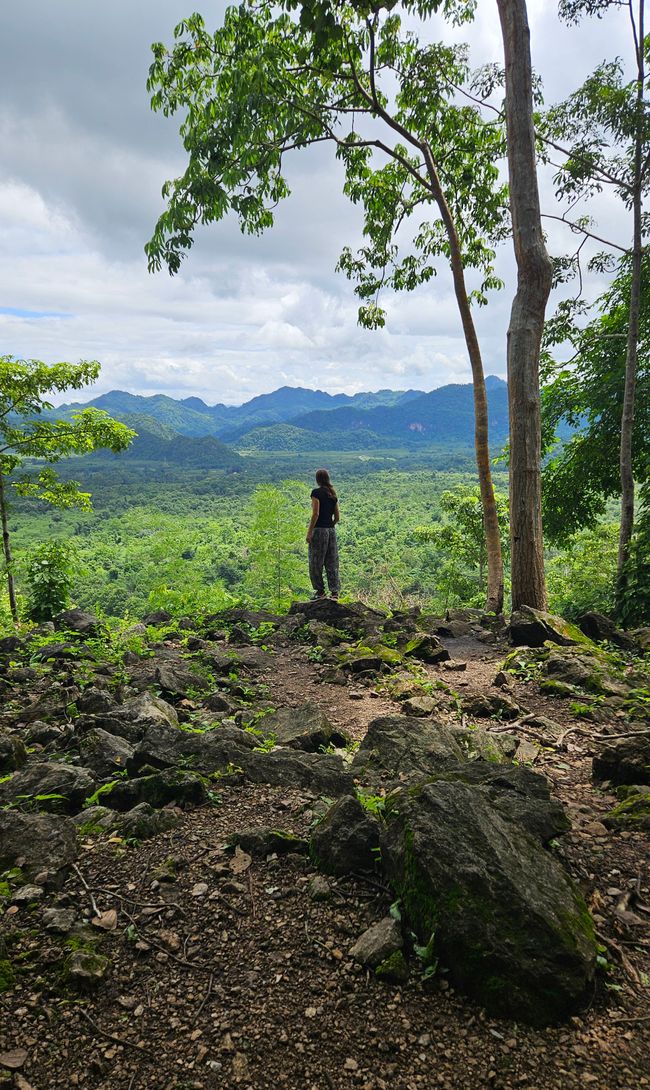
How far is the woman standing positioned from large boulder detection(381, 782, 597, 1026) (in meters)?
6.88

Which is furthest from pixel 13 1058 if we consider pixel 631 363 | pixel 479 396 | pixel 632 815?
pixel 631 363

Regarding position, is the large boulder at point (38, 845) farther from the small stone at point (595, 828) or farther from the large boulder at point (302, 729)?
the small stone at point (595, 828)

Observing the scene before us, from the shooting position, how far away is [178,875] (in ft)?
9.51

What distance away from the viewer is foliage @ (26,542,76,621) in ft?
35.5

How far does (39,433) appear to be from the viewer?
1328 cm

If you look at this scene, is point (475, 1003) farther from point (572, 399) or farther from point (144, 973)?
point (572, 399)

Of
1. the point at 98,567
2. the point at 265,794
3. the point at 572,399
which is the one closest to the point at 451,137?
the point at 572,399

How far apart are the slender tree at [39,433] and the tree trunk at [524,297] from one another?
8.93 m

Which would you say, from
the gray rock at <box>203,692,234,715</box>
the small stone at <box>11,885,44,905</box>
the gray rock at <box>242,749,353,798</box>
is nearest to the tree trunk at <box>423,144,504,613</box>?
the gray rock at <box>203,692,234,715</box>

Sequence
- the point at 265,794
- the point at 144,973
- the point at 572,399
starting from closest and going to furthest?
the point at 144,973 < the point at 265,794 < the point at 572,399

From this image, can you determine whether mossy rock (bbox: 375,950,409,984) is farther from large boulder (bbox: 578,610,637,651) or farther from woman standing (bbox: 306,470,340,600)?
woman standing (bbox: 306,470,340,600)

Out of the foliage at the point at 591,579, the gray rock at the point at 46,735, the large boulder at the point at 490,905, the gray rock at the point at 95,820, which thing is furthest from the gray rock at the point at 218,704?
the foliage at the point at 591,579

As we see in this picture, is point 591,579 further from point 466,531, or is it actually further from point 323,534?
point 466,531

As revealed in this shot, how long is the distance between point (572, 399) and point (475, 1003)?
573 inches
